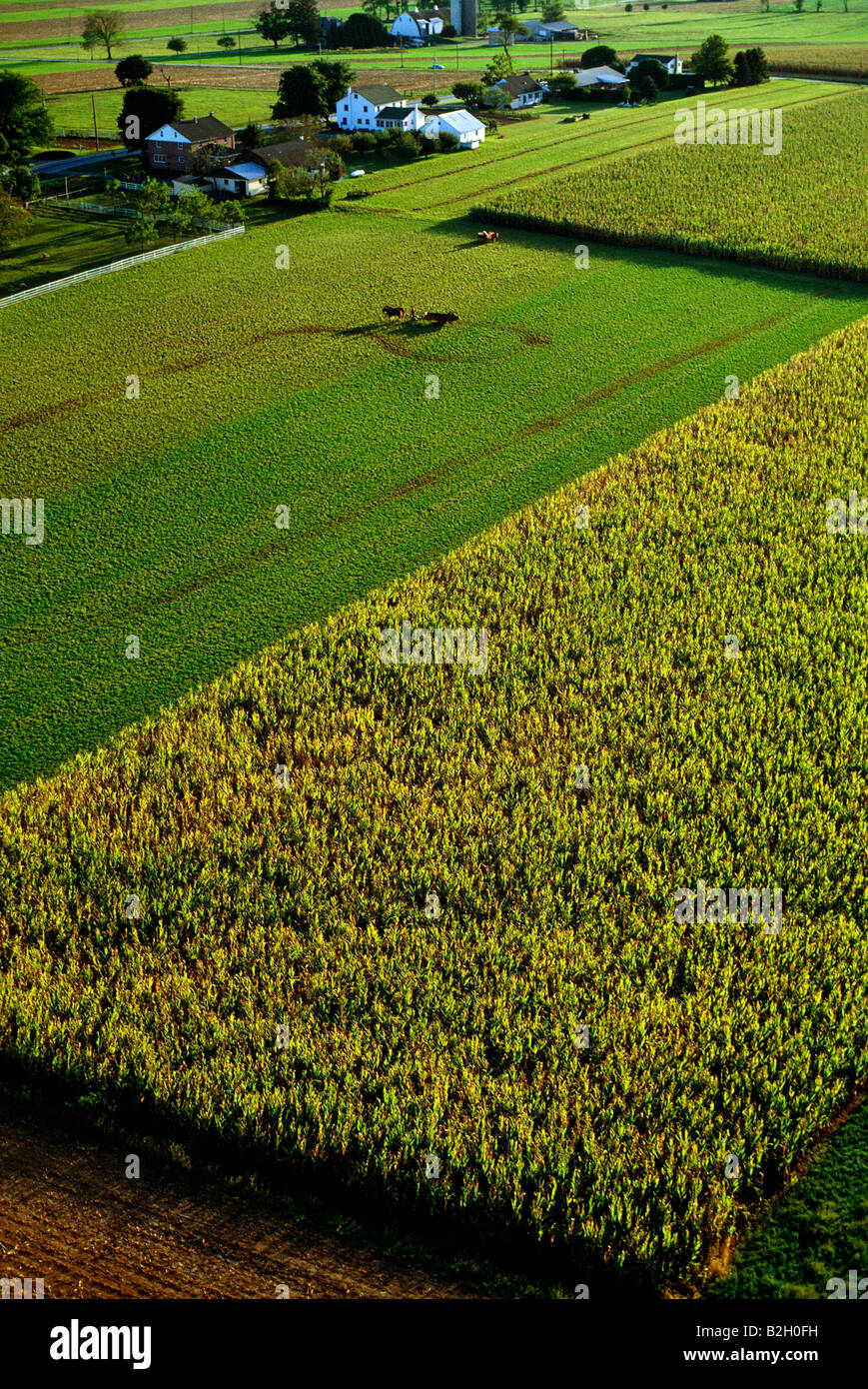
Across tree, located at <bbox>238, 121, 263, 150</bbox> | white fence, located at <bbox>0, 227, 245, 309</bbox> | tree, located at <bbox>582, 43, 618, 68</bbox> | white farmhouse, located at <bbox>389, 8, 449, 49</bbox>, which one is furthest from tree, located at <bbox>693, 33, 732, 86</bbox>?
white fence, located at <bbox>0, 227, 245, 309</bbox>

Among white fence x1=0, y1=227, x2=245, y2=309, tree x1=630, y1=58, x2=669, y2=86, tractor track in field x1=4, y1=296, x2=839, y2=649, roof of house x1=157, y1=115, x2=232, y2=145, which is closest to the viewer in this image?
tractor track in field x1=4, y1=296, x2=839, y2=649


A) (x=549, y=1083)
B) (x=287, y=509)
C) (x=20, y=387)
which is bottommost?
(x=549, y=1083)

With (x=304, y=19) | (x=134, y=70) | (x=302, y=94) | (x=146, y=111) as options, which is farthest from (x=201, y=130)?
(x=304, y=19)

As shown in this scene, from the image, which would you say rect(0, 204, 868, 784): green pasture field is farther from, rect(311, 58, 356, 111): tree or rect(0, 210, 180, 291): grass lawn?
rect(311, 58, 356, 111): tree
